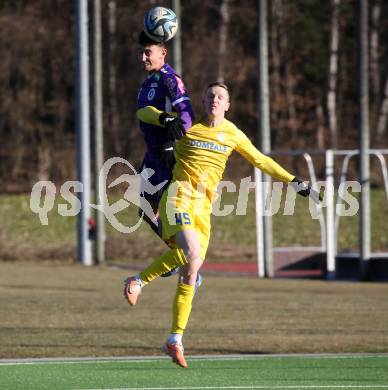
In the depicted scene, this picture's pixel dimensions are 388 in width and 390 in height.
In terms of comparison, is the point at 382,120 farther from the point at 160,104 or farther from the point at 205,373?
the point at 160,104

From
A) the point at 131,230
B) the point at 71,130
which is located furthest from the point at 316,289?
the point at 71,130

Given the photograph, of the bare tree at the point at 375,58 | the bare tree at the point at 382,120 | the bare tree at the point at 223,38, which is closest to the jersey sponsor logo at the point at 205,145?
Answer: the bare tree at the point at 382,120

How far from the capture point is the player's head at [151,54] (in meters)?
11.3

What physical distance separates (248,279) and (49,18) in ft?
87.6

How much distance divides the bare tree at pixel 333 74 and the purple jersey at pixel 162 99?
118 ft

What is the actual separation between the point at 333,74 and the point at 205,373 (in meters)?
37.2

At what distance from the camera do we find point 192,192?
11.0 m

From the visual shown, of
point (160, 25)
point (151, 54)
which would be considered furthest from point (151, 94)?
point (160, 25)

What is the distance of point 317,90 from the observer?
51.5m

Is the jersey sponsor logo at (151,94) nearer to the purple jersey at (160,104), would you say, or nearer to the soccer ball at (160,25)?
the purple jersey at (160,104)

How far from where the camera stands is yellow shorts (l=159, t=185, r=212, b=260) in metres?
10.9

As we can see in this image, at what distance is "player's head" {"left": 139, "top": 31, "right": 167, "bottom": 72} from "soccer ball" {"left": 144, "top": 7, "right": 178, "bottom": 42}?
55 millimetres

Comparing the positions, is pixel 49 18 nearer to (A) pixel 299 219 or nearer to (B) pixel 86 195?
(A) pixel 299 219

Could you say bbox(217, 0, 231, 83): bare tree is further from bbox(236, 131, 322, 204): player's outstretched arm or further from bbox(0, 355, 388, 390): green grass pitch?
bbox(236, 131, 322, 204): player's outstretched arm
